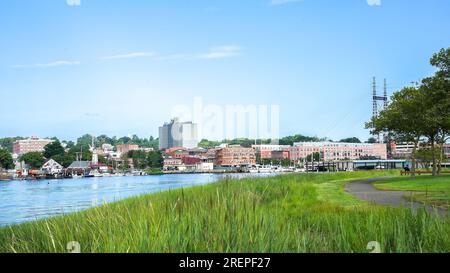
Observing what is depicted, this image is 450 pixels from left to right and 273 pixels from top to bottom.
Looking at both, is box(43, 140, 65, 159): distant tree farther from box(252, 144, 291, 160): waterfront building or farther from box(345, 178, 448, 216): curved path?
box(345, 178, 448, 216): curved path

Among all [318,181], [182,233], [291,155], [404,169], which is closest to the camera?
[291,155]

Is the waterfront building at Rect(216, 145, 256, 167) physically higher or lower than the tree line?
lower

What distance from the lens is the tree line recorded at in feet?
70.0

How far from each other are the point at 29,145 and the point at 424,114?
24553 millimetres

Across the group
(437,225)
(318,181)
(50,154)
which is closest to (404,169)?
(318,181)

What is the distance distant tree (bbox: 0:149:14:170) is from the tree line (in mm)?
15309

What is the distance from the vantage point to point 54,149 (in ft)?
10.4

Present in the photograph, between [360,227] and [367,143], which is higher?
[367,143]

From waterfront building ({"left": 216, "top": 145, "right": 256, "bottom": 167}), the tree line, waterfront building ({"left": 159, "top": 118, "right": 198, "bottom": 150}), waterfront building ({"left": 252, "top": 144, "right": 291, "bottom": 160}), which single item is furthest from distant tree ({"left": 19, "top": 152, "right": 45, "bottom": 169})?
the tree line

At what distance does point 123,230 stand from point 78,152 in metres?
1.07

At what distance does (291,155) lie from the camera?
3615mm

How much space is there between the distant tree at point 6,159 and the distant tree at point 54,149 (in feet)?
0.70

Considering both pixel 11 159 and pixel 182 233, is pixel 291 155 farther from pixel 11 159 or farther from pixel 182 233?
pixel 11 159

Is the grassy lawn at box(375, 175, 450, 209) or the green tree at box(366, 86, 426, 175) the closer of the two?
the grassy lawn at box(375, 175, 450, 209)
